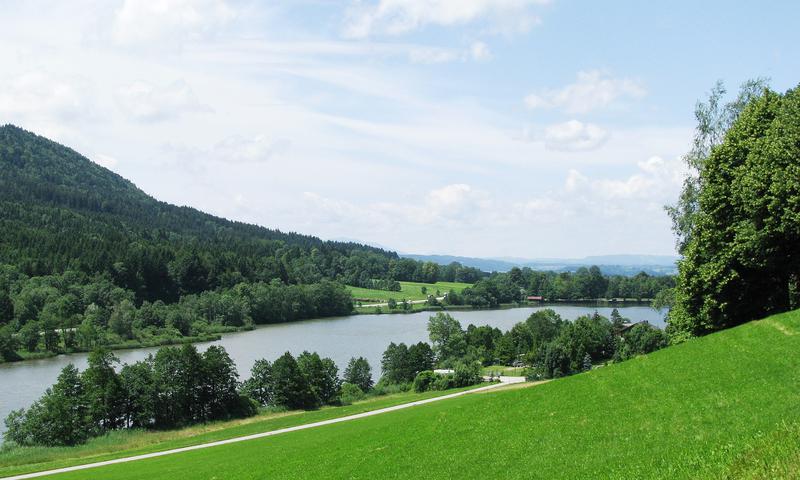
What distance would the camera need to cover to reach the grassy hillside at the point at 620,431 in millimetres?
12047

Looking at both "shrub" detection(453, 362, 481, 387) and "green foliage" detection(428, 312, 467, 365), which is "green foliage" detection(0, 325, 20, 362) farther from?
"shrub" detection(453, 362, 481, 387)

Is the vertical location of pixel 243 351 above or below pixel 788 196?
below

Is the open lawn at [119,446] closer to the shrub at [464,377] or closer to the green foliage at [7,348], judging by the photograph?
the shrub at [464,377]

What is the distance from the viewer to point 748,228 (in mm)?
24094

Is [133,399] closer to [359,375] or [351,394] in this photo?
[351,394]

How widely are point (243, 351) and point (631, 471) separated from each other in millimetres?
78022

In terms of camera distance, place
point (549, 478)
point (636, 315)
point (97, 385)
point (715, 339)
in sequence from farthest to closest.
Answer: point (636, 315), point (97, 385), point (715, 339), point (549, 478)

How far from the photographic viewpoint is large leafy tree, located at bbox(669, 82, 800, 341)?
22.8 m

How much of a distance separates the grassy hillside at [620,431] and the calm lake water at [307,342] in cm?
3738

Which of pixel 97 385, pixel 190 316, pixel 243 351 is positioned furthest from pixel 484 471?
pixel 190 316

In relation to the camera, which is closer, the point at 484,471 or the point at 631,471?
the point at 631,471

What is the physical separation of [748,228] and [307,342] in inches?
2976

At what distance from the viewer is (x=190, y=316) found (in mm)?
110562

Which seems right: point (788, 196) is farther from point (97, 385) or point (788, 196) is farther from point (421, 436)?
point (97, 385)
